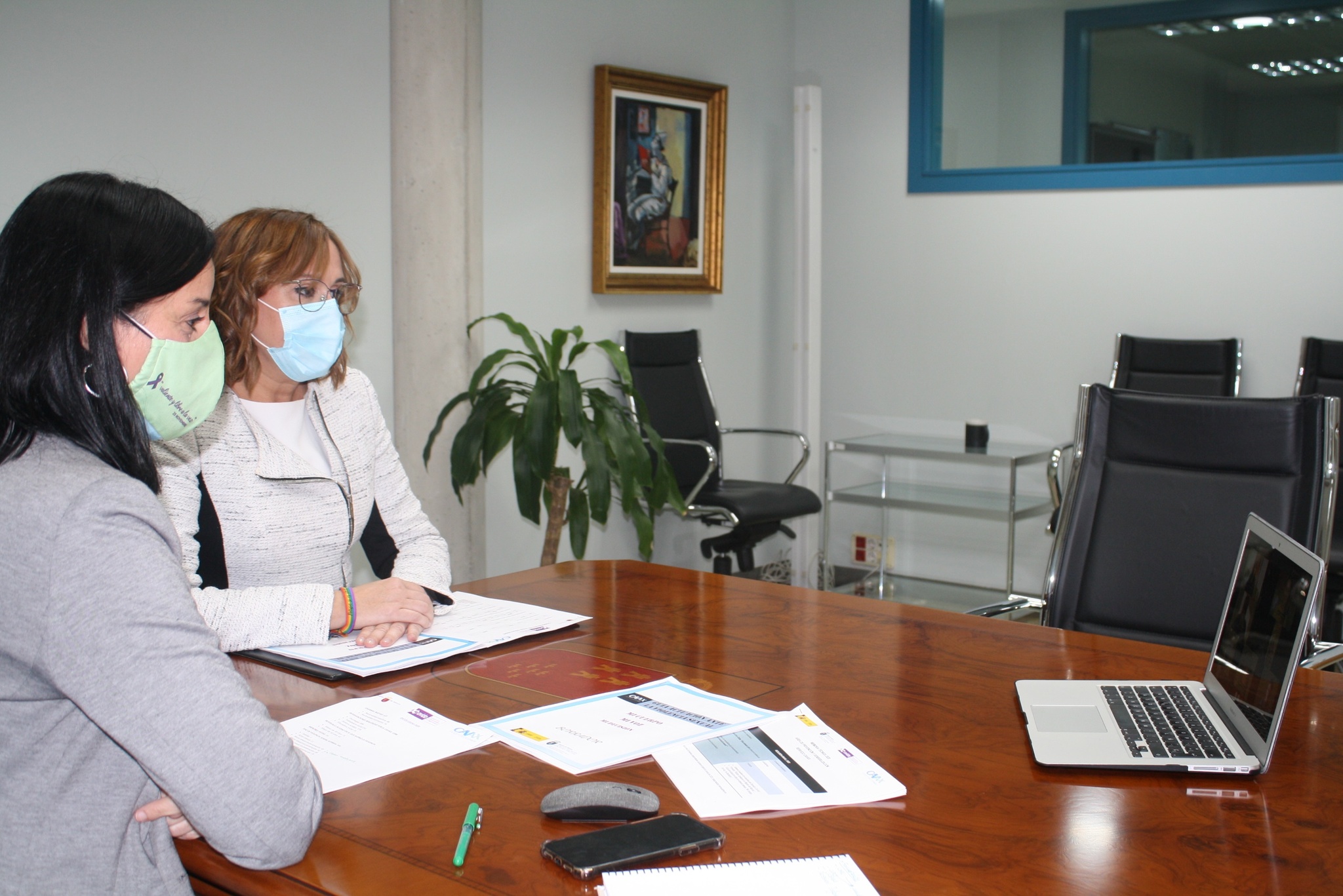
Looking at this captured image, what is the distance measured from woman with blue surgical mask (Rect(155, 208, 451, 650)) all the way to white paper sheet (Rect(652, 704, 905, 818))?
0.63 metres

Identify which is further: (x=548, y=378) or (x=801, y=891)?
(x=548, y=378)

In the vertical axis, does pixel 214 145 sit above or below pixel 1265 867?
above

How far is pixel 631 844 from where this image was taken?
109 cm

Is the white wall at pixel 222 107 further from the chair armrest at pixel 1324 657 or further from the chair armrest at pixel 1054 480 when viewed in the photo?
the chair armrest at pixel 1324 657

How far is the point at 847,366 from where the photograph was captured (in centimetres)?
556

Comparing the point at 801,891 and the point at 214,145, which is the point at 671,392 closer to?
the point at 214,145

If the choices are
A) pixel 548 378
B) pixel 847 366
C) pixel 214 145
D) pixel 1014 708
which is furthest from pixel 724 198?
pixel 1014 708

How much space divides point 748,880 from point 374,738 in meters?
0.54

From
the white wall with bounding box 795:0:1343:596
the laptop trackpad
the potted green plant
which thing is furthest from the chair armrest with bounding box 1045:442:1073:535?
the laptop trackpad

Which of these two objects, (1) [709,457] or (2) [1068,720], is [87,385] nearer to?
(2) [1068,720]

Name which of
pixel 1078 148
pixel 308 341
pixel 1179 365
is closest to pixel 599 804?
pixel 308 341

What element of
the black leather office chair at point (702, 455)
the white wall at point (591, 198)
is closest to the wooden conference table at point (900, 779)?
the black leather office chair at point (702, 455)

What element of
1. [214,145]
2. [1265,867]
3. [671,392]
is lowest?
[1265,867]

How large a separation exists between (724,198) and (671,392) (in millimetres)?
1016
